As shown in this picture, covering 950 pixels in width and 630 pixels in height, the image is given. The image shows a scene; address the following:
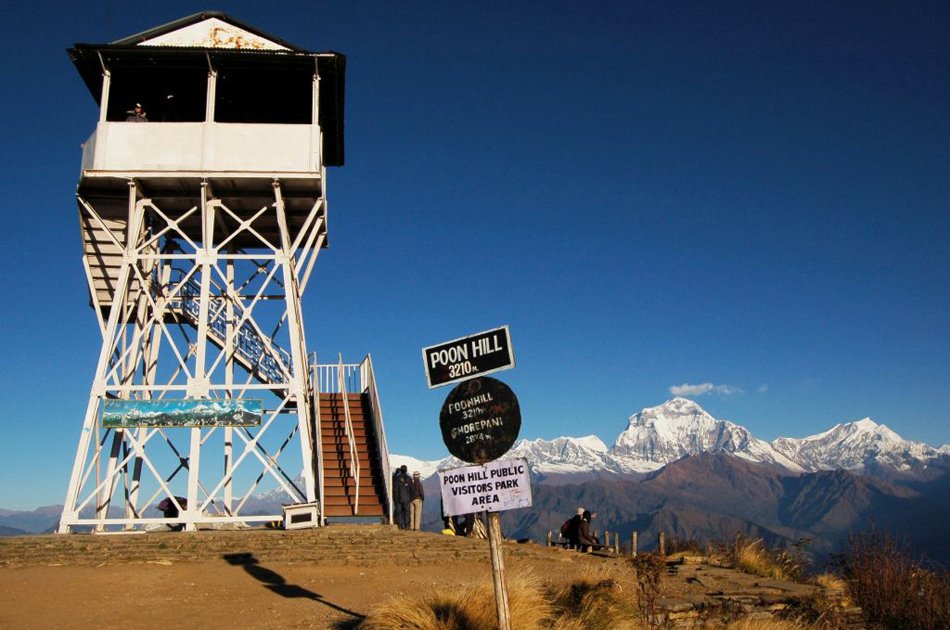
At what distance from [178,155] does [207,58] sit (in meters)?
2.74

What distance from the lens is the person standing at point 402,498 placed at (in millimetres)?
20453

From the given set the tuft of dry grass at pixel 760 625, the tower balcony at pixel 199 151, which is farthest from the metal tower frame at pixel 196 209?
the tuft of dry grass at pixel 760 625

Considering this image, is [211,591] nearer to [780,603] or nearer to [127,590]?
[127,590]

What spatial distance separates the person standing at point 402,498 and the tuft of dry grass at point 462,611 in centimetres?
1145

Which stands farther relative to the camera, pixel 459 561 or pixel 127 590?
pixel 459 561

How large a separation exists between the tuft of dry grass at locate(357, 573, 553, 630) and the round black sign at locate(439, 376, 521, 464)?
1.79 m

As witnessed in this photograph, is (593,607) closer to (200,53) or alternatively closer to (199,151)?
(199,151)

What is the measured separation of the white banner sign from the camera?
722 centimetres

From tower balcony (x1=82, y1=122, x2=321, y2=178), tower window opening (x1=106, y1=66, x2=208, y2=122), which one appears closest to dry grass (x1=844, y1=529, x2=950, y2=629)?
tower balcony (x1=82, y1=122, x2=321, y2=178)

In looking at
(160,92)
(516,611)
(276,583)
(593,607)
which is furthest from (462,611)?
(160,92)

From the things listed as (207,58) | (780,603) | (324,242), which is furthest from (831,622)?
(207,58)

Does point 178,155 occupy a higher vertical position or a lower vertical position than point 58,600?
higher

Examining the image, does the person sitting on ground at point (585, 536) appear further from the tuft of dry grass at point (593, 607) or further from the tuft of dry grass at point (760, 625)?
the tuft of dry grass at point (760, 625)

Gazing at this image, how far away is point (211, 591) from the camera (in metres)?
12.2
